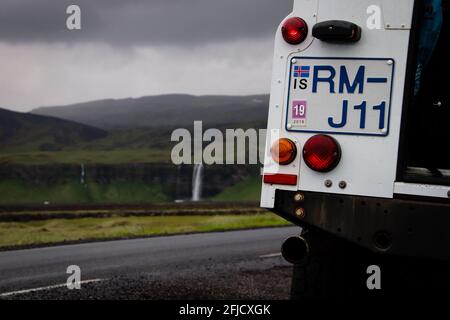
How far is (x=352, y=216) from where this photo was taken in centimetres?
513

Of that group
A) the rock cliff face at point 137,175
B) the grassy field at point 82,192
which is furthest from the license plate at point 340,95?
the rock cliff face at point 137,175

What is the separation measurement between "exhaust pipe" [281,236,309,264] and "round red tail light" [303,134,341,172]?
Result: 0.55 m

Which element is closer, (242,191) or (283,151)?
(283,151)

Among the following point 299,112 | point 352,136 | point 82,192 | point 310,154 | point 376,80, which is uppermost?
point 376,80

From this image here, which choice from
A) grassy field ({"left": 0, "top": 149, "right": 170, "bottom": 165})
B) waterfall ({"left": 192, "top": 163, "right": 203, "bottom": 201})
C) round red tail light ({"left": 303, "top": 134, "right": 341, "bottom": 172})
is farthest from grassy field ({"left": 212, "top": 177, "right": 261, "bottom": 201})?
round red tail light ({"left": 303, "top": 134, "right": 341, "bottom": 172})

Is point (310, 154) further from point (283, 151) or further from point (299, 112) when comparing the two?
point (299, 112)

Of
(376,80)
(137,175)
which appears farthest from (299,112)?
(137,175)

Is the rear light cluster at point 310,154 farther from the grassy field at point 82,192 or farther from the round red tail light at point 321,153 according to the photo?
the grassy field at point 82,192

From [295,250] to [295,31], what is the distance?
1.63 m

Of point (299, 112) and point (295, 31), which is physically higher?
point (295, 31)

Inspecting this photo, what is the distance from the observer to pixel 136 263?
1174 centimetres

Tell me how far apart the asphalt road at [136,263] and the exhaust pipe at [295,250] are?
11.0ft
